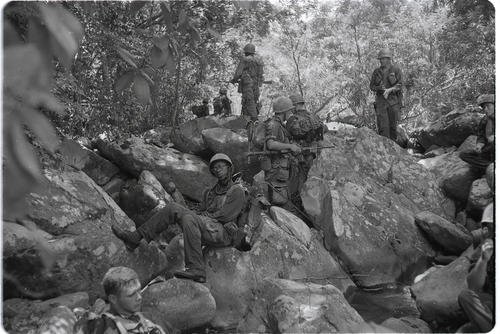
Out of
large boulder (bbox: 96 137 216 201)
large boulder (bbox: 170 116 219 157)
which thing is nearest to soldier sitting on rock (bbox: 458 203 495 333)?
large boulder (bbox: 96 137 216 201)

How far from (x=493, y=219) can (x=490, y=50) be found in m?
9.16

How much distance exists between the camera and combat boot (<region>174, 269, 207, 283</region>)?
5469 millimetres

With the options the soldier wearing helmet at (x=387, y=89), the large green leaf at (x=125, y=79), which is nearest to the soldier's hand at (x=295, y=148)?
the soldier wearing helmet at (x=387, y=89)

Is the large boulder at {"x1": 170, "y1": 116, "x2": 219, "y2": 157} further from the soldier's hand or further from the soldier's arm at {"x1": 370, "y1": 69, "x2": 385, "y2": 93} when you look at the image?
the soldier's arm at {"x1": 370, "y1": 69, "x2": 385, "y2": 93}

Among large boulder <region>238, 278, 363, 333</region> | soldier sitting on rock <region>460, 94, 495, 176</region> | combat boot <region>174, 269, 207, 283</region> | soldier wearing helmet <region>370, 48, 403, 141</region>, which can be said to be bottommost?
large boulder <region>238, 278, 363, 333</region>

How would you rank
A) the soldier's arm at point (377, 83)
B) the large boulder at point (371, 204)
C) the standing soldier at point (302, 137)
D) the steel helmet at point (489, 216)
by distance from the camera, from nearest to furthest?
the steel helmet at point (489, 216) < the large boulder at point (371, 204) < the standing soldier at point (302, 137) < the soldier's arm at point (377, 83)

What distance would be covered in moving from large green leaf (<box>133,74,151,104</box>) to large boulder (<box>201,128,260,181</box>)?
8501 mm

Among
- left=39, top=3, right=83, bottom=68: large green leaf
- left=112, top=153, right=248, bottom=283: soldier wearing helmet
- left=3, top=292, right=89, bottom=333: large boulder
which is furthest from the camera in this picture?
left=112, top=153, right=248, bottom=283: soldier wearing helmet

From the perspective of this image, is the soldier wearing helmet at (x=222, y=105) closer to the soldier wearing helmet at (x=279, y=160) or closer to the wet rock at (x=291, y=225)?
the soldier wearing helmet at (x=279, y=160)

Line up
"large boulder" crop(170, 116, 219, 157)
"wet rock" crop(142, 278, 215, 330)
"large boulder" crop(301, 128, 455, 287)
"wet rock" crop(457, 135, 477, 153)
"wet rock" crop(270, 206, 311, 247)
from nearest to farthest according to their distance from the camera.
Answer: "wet rock" crop(142, 278, 215, 330)
"wet rock" crop(270, 206, 311, 247)
"large boulder" crop(301, 128, 455, 287)
"wet rock" crop(457, 135, 477, 153)
"large boulder" crop(170, 116, 219, 157)

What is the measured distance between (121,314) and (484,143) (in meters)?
6.94

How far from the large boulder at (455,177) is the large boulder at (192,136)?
486 cm

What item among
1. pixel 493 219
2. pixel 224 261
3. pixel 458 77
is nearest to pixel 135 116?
pixel 224 261

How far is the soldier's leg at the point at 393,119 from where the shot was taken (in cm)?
1119
